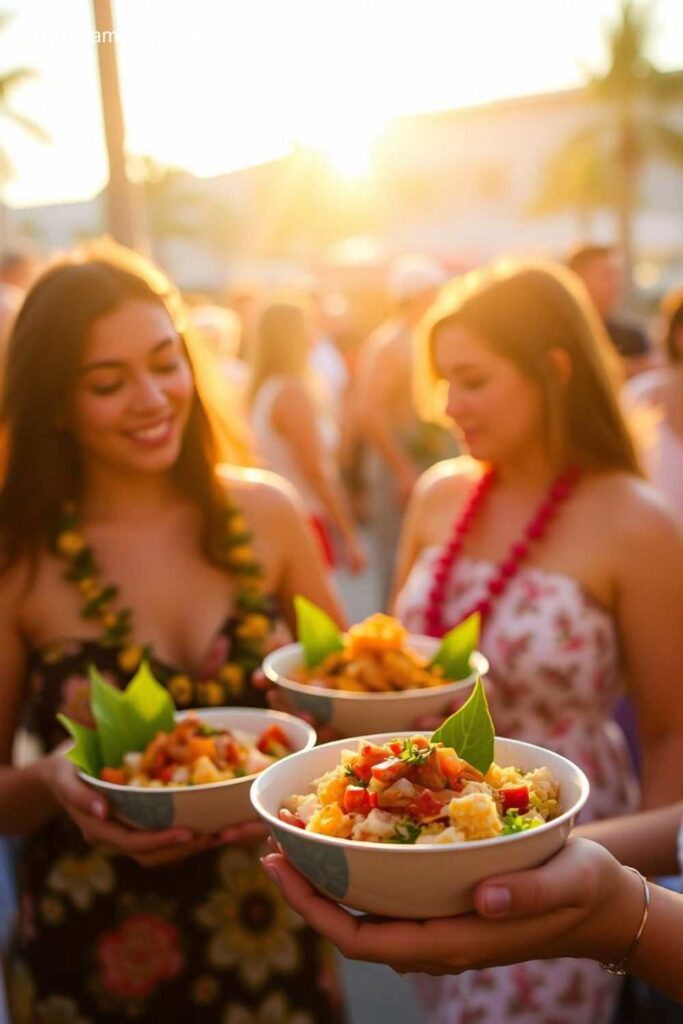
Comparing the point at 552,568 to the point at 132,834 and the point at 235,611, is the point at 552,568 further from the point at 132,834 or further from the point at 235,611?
the point at 132,834

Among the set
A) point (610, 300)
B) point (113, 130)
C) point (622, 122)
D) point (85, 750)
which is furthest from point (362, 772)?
point (622, 122)

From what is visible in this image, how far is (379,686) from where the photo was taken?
182 centimetres

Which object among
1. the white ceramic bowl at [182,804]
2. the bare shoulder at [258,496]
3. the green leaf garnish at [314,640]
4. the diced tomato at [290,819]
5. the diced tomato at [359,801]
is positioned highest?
the bare shoulder at [258,496]

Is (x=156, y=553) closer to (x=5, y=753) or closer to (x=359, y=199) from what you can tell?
(x=5, y=753)

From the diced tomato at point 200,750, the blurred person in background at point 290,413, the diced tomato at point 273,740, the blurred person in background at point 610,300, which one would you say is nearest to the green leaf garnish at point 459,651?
the diced tomato at point 273,740

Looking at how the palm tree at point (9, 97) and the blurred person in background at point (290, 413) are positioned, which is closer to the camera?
the palm tree at point (9, 97)

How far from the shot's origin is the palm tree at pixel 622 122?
28.0m

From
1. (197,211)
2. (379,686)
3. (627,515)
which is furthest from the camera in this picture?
(197,211)

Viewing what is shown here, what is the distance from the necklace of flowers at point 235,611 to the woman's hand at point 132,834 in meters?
0.47

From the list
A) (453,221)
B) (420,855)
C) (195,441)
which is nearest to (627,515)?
(195,441)

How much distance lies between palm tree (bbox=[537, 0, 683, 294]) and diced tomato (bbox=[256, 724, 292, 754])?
27.9 meters

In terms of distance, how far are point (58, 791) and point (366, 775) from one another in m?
0.76

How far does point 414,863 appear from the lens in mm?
988

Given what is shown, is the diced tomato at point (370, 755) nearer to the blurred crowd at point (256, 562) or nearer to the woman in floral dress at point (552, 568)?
the blurred crowd at point (256, 562)
